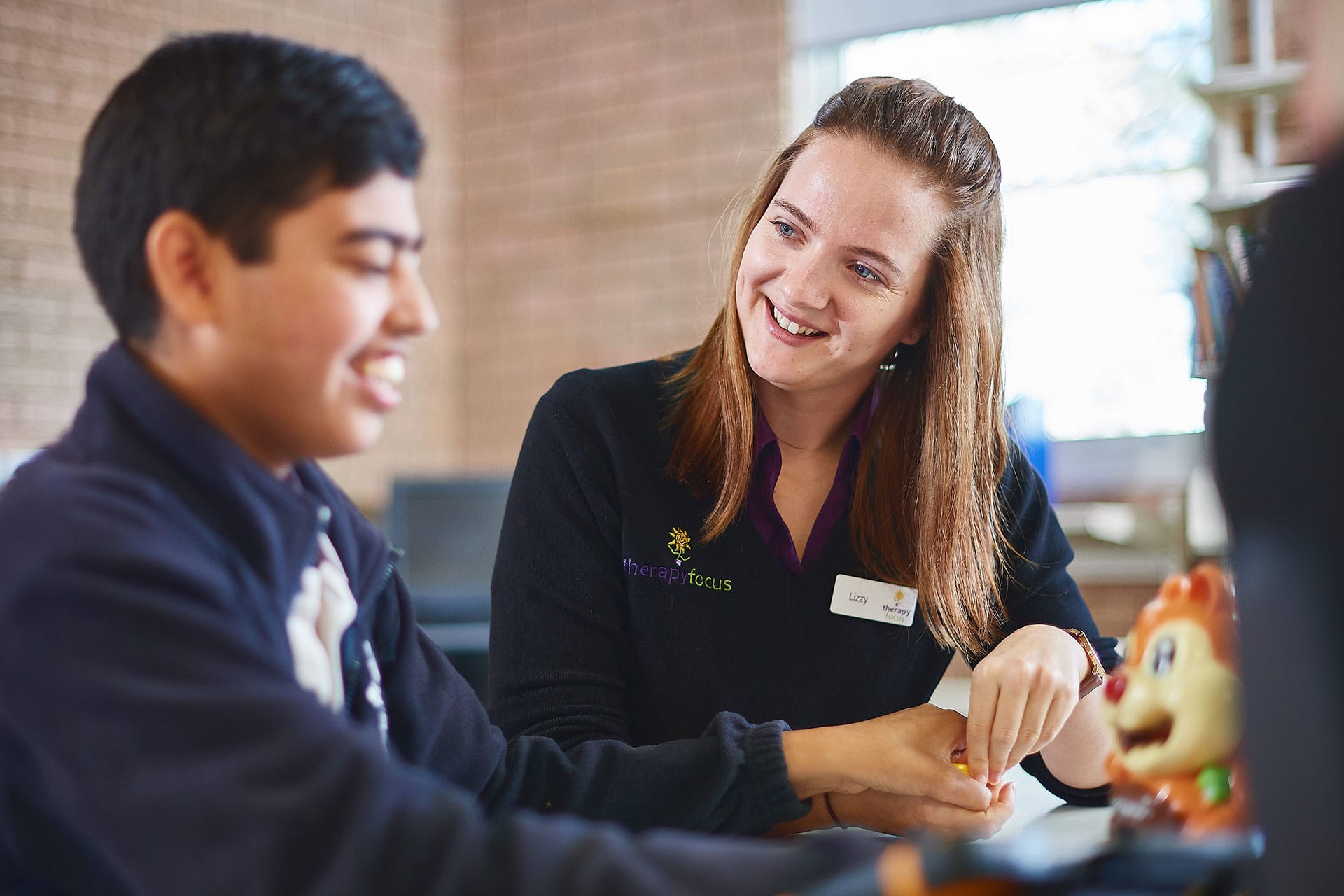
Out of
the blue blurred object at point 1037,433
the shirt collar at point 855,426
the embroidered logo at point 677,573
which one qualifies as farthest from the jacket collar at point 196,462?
the blue blurred object at point 1037,433

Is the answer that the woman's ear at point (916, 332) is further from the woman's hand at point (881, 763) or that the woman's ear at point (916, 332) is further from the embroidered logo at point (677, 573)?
the woman's hand at point (881, 763)

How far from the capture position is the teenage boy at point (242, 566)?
577mm

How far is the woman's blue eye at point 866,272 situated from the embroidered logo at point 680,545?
0.37m

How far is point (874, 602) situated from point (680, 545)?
0.78 feet

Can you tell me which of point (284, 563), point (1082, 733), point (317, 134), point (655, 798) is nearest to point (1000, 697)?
point (1082, 733)

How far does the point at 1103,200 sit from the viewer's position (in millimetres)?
4117

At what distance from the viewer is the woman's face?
1317mm

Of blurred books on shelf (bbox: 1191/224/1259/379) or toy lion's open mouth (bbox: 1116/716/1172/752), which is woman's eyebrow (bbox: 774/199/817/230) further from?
toy lion's open mouth (bbox: 1116/716/1172/752)

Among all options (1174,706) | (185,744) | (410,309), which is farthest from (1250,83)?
(185,744)

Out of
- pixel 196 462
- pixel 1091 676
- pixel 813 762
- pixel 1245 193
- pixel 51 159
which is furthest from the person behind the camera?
pixel 51 159

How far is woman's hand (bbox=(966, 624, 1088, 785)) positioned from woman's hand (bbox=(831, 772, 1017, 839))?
0.11 feet

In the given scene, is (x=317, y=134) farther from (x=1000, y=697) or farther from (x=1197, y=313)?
(x=1197, y=313)

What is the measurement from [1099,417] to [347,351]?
3.82 meters

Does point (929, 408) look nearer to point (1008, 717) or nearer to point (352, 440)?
point (1008, 717)
